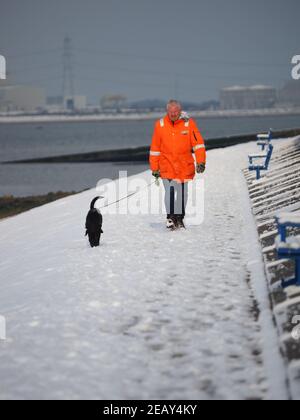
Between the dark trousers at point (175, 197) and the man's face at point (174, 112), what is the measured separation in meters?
0.95

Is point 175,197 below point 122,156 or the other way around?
below

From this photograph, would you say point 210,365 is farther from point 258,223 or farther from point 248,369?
point 258,223

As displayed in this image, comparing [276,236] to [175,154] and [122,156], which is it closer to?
[175,154]

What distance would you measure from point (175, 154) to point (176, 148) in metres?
0.09

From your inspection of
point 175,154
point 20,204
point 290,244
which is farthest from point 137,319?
point 20,204

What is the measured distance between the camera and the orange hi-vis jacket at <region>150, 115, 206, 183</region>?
9164 millimetres

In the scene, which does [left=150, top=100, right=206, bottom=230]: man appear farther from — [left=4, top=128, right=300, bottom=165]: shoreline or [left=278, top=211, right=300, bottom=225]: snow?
[left=4, top=128, right=300, bottom=165]: shoreline

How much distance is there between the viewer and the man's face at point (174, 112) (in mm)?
8964

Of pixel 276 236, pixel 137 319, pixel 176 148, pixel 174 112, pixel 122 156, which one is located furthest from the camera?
pixel 122 156

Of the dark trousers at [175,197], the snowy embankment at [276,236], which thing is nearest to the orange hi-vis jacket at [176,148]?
the dark trousers at [175,197]

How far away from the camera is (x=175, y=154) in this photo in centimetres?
926

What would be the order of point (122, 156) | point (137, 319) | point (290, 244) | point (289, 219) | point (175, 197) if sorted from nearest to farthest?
point (137, 319)
point (290, 244)
point (289, 219)
point (175, 197)
point (122, 156)

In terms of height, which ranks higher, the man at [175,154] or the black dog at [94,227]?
the man at [175,154]

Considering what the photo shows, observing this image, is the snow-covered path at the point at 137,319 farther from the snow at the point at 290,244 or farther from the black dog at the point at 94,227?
the snow at the point at 290,244
